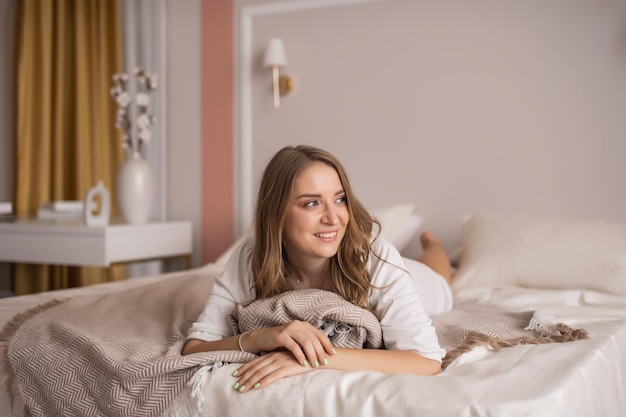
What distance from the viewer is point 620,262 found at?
2.28 metres

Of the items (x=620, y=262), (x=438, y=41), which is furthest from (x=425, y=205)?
(x=620, y=262)

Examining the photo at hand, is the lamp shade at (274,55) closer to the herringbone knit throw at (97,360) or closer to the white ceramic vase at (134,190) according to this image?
the white ceramic vase at (134,190)

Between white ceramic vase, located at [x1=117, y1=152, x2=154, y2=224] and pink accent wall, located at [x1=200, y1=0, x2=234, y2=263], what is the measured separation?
0.42 metres

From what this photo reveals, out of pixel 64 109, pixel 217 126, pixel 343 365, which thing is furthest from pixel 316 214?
pixel 64 109

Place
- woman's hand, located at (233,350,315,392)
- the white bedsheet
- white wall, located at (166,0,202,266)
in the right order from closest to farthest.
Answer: the white bedsheet < woman's hand, located at (233,350,315,392) < white wall, located at (166,0,202,266)

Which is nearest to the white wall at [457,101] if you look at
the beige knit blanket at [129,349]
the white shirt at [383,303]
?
the beige knit blanket at [129,349]

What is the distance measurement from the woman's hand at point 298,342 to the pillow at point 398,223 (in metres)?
1.50

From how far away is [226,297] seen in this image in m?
1.57

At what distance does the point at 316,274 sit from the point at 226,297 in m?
A: 0.22

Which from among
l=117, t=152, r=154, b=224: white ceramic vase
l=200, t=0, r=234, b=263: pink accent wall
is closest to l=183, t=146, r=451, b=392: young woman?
l=117, t=152, r=154, b=224: white ceramic vase

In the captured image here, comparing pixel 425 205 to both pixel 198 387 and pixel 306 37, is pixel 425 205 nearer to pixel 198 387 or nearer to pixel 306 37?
pixel 306 37

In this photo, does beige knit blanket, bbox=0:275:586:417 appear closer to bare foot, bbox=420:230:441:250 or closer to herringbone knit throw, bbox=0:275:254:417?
herringbone knit throw, bbox=0:275:254:417

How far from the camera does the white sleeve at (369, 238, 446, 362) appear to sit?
4.58 ft

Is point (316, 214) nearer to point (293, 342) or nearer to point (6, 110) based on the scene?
point (293, 342)
